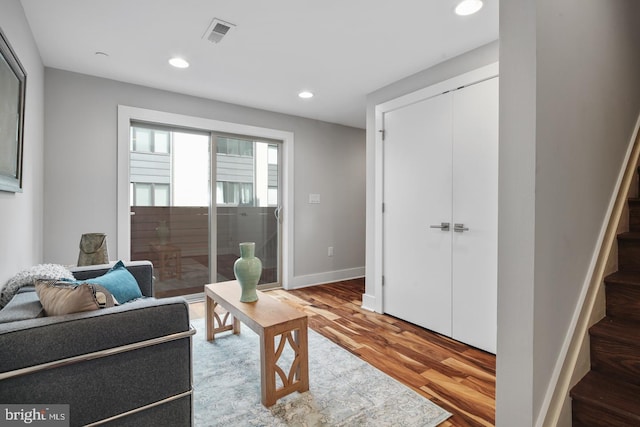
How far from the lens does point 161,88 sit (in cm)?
322

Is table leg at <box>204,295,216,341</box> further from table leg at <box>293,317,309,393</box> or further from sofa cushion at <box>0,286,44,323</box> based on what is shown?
sofa cushion at <box>0,286,44,323</box>

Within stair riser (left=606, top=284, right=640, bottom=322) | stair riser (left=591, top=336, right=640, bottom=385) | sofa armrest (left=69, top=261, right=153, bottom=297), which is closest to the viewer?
stair riser (left=591, top=336, right=640, bottom=385)

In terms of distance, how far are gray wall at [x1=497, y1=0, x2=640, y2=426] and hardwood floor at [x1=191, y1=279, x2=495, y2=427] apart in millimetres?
622

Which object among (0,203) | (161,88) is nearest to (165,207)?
(161,88)

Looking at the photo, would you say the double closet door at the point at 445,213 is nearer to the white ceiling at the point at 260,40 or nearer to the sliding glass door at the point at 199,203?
the white ceiling at the point at 260,40

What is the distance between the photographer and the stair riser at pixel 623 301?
1.36 m

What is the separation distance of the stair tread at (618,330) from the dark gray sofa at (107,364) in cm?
166

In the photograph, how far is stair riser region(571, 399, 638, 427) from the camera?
1.07m

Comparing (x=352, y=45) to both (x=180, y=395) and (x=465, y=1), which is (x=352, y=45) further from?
(x=180, y=395)

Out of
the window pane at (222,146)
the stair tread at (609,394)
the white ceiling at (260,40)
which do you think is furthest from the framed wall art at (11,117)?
the stair tread at (609,394)

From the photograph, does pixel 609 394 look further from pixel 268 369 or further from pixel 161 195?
pixel 161 195

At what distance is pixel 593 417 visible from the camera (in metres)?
1.16

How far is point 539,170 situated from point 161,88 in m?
3.38

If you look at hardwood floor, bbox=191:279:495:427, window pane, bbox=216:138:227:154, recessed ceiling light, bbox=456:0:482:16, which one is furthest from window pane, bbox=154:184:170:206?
recessed ceiling light, bbox=456:0:482:16
